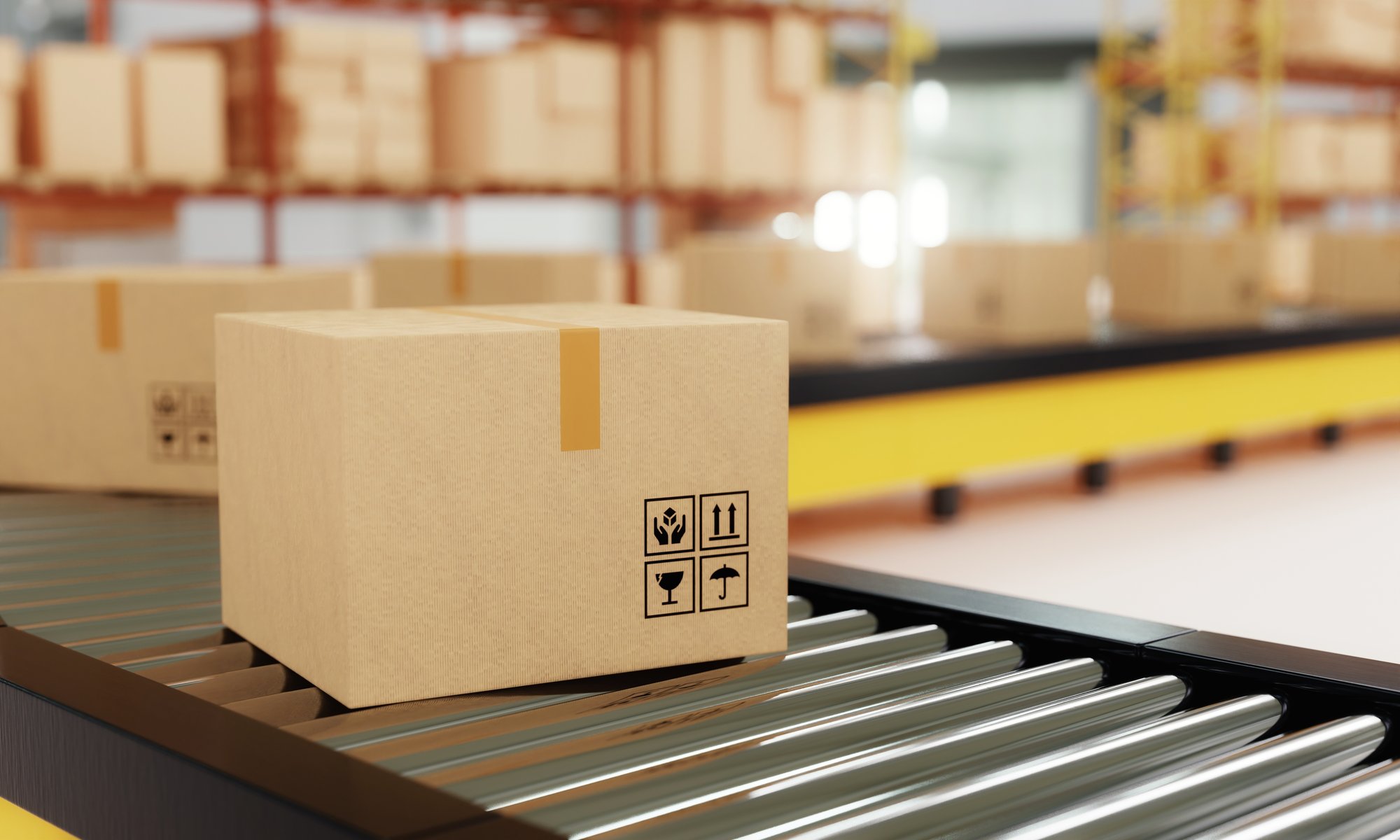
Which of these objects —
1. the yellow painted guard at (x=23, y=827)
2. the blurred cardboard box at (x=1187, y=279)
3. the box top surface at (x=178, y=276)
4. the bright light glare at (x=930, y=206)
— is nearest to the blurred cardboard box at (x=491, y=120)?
the blurred cardboard box at (x=1187, y=279)

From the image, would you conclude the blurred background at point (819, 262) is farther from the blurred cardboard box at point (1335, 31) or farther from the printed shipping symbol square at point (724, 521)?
the blurred cardboard box at point (1335, 31)

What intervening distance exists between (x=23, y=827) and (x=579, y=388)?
0.62 m

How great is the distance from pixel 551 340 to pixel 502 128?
365 centimetres

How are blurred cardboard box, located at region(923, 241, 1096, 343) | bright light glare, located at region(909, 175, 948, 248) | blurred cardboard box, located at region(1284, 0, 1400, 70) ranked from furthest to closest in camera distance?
1. bright light glare, located at region(909, 175, 948, 248)
2. blurred cardboard box, located at region(1284, 0, 1400, 70)
3. blurred cardboard box, located at region(923, 241, 1096, 343)

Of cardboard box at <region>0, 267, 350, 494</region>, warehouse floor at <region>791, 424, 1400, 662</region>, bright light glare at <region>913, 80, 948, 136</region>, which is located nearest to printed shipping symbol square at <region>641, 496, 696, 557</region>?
cardboard box at <region>0, 267, 350, 494</region>

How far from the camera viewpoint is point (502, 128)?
4.77 m

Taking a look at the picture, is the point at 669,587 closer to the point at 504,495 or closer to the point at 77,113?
the point at 504,495

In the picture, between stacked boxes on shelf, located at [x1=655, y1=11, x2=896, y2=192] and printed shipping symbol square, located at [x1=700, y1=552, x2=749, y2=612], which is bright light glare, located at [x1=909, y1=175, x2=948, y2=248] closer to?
stacked boxes on shelf, located at [x1=655, y1=11, x2=896, y2=192]

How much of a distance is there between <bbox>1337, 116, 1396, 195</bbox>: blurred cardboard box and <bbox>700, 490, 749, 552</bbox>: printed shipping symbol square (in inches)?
304

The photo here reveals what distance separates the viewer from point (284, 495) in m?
1.31

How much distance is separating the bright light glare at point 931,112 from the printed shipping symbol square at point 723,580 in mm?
12320

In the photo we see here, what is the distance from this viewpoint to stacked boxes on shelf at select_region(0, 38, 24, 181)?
3.97m

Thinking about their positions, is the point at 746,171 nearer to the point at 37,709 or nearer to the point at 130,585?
the point at 130,585

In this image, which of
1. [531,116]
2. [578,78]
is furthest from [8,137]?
[578,78]
